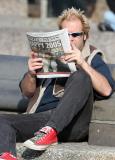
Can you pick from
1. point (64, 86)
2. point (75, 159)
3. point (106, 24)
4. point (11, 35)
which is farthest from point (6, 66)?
point (106, 24)

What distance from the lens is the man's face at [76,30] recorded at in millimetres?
4757

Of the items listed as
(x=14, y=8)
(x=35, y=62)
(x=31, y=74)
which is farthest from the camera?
(x=14, y=8)

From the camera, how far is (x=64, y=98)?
4.50m

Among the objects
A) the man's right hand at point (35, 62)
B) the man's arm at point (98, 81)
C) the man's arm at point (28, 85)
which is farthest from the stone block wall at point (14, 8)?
the man's arm at point (98, 81)

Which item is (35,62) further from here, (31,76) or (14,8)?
(14,8)

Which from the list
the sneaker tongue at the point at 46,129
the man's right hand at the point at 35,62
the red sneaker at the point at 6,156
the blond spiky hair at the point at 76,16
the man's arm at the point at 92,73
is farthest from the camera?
the blond spiky hair at the point at 76,16

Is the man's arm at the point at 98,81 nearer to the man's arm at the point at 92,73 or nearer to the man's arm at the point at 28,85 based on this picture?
the man's arm at the point at 92,73

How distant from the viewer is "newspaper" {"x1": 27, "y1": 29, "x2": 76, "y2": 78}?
453 cm

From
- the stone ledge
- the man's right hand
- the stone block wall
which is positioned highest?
the stone block wall

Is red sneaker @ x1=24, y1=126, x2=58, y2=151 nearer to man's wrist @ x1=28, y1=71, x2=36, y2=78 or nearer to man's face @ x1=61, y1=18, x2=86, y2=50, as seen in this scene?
man's wrist @ x1=28, y1=71, x2=36, y2=78

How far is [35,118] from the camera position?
15.4 feet

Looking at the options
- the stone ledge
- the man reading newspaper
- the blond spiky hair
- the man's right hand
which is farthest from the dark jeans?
the blond spiky hair

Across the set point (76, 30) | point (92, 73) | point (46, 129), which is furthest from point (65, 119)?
point (76, 30)

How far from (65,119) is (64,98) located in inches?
5.4
